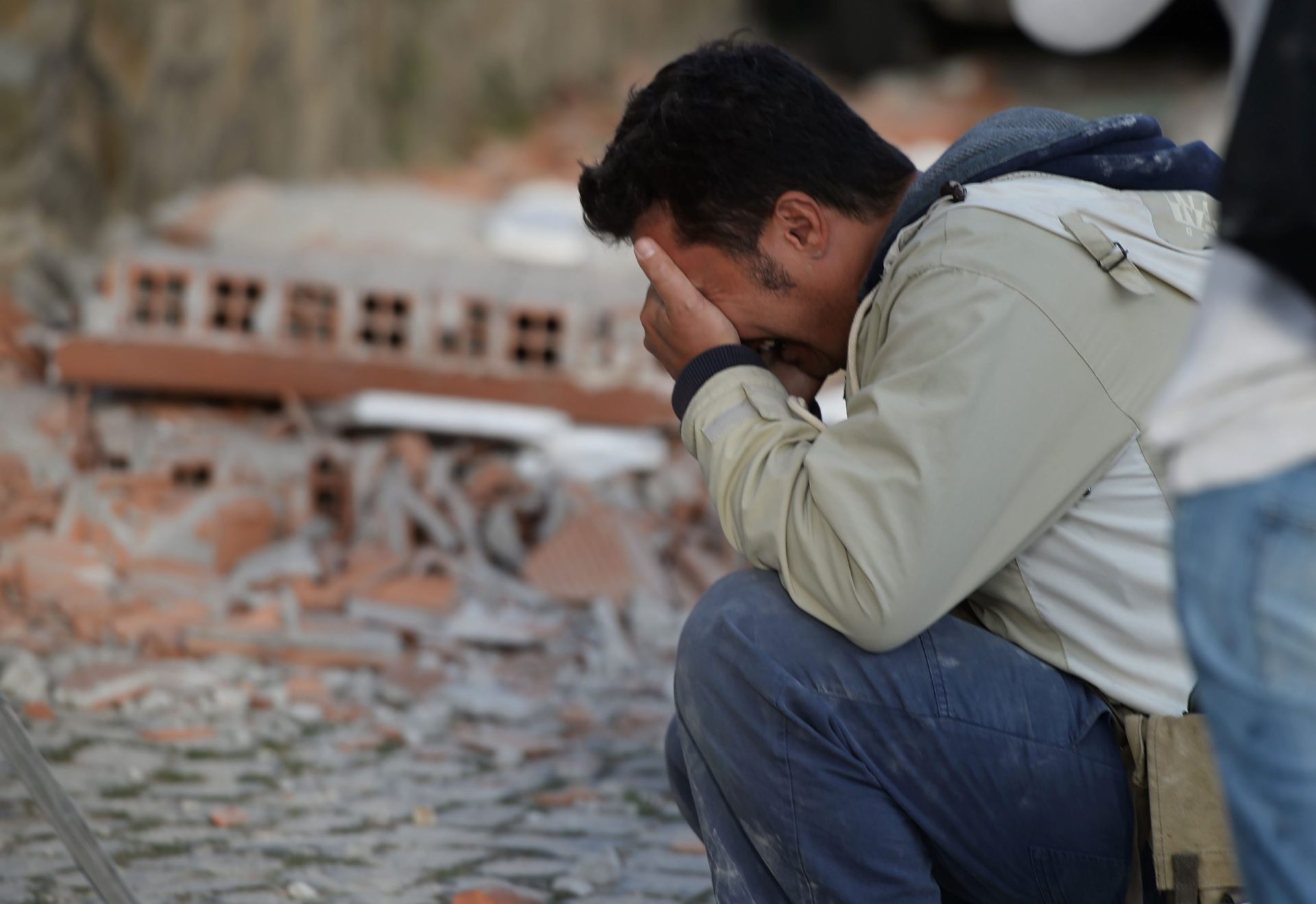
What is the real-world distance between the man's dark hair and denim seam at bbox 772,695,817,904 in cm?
79

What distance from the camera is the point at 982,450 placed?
1.99 meters

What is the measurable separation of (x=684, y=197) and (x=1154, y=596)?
1.02 metres

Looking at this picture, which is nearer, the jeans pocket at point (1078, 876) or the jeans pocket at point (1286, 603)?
the jeans pocket at point (1286, 603)

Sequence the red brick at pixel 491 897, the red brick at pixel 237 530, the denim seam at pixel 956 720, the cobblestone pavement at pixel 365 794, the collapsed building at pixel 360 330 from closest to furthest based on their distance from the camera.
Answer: the denim seam at pixel 956 720
the red brick at pixel 491 897
the cobblestone pavement at pixel 365 794
the red brick at pixel 237 530
the collapsed building at pixel 360 330

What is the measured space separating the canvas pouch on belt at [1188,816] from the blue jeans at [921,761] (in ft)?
0.36

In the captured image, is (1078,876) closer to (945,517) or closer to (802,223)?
(945,517)

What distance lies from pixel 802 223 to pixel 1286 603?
52.9 inches

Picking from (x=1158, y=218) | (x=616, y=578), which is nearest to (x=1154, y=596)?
(x=1158, y=218)

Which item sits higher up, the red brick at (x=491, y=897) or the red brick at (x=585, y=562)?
the red brick at (x=491, y=897)

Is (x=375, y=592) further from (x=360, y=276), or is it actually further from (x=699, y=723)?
(x=699, y=723)

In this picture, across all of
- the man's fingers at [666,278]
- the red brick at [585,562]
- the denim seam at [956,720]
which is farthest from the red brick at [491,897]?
the red brick at [585,562]

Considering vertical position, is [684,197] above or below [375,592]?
above

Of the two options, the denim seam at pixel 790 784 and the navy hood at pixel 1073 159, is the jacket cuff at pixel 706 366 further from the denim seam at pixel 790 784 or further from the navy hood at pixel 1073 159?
the denim seam at pixel 790 784

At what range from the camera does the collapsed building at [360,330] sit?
604 centimetres
